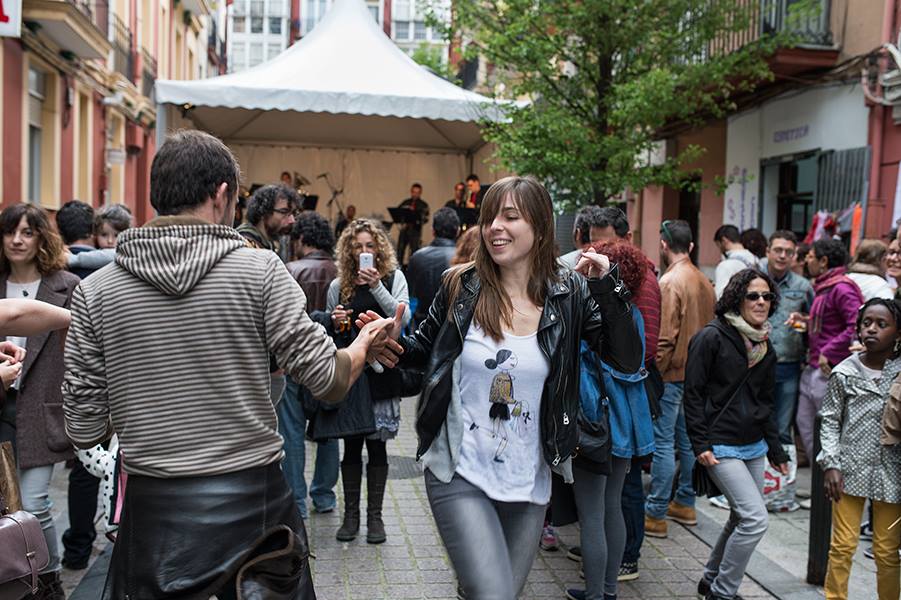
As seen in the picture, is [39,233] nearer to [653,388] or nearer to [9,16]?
[9,16]

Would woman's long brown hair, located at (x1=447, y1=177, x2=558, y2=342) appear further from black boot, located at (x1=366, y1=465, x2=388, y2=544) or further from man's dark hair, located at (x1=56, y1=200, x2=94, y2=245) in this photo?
man's dark hair, located at (x1=56, y1=200, x2=94, y2=245)

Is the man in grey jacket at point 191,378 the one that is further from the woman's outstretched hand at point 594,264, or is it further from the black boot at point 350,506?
the black boot at point 350,506

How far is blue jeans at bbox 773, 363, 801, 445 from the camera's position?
24.0 ft

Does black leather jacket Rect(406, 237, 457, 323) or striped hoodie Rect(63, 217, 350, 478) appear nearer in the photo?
striped hoodie Rect(63, 217, 350, 478)

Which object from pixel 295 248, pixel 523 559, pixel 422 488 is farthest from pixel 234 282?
pixel 422 488

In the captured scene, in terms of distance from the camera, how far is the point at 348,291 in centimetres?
562

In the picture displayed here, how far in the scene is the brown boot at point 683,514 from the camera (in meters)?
6.40

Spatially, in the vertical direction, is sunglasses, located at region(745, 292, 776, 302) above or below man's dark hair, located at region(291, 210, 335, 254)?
below

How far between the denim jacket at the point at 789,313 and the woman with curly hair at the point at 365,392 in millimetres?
3276

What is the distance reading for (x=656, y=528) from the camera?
607cm

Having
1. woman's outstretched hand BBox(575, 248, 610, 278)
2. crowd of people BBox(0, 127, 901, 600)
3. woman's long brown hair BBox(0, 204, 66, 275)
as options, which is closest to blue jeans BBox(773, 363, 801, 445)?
crowd of people BBox(0, 127, 901, 600)

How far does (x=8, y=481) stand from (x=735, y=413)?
3370 mm

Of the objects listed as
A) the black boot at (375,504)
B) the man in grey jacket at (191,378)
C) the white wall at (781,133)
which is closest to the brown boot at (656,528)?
the black boot at (375,504)

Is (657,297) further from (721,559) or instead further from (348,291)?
(348,291)
